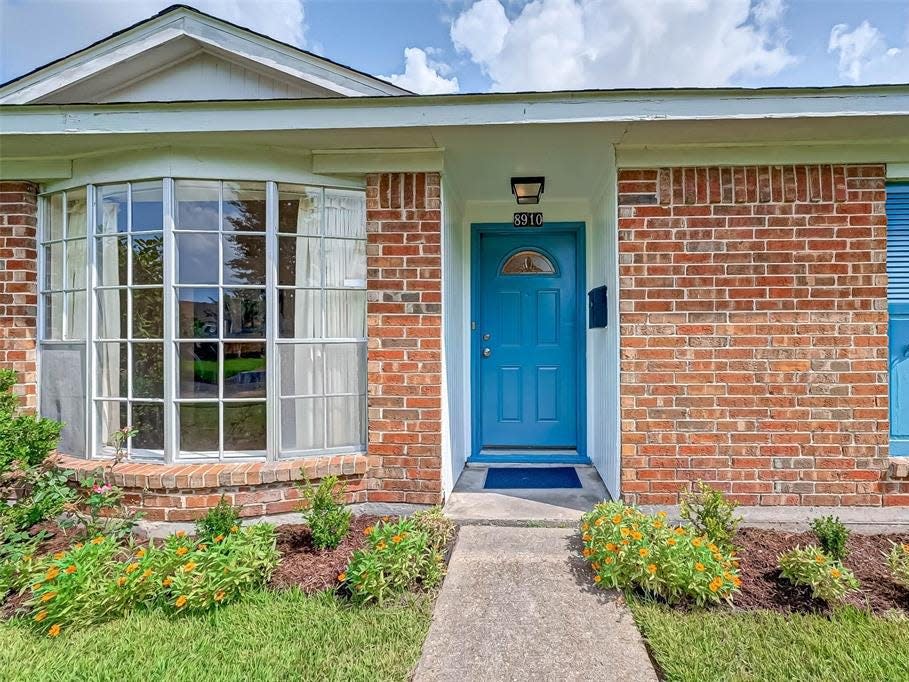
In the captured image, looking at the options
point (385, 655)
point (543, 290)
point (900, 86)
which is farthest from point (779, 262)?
point (385, 655)

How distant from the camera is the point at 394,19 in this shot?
4.32m

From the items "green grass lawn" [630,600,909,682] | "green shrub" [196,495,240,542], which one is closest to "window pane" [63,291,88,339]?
"green shrub" [196,495,240,542]

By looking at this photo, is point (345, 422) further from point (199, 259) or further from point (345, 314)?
point (199, 259)

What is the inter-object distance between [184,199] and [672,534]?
371 centimetres

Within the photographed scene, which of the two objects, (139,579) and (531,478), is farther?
(531,478)

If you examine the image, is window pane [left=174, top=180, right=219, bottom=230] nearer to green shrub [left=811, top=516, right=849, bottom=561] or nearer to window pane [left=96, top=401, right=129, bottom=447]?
window pane [left=96, top=401, right=129, bottom=447]

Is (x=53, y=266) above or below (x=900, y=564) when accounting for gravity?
above

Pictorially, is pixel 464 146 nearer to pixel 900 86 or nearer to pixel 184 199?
pixel 184 199

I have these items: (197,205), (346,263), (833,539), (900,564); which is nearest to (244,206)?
(197,205)

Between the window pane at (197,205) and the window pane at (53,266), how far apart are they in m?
1.12

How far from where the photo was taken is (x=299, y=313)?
3209mm

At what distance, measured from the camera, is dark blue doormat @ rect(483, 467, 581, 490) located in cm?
374

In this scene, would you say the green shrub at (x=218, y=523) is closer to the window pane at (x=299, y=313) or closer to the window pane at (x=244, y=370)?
the window pane at (x=244, y=370)

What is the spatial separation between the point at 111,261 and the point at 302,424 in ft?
5.87
